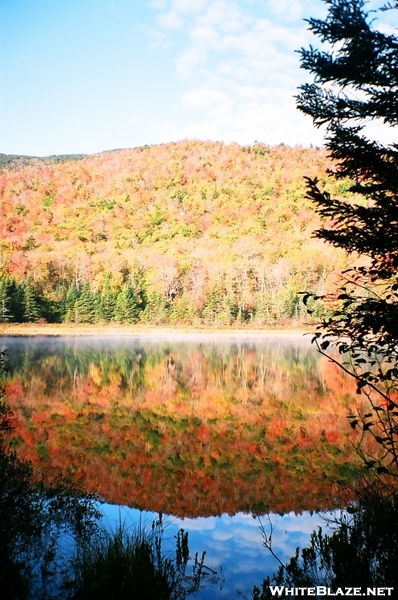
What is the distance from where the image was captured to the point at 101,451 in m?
9.90

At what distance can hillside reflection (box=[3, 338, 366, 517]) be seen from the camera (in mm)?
7804

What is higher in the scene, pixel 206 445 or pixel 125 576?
pixel 125 576

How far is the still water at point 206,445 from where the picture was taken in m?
6.44

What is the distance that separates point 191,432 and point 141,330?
1719 inches

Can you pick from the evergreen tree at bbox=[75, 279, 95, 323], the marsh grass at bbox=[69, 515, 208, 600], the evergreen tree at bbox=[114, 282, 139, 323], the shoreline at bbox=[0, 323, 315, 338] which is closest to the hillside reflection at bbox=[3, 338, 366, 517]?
the marsh grass at bbox=[69, 515, 208, 600]

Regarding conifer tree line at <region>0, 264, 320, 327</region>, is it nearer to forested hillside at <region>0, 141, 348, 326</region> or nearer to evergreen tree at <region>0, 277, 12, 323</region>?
forested hillside at <region>0, 141, 348, 326</region>

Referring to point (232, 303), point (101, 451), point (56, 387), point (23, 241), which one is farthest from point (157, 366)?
point (23, 241)

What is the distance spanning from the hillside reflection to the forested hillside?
20312 millimetres

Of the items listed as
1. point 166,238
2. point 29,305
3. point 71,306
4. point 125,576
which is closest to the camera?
point 125,576

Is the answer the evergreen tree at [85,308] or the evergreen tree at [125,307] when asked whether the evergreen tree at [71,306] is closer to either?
the evergreen tree at [85,308]

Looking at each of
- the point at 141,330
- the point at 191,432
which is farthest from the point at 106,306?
the point at 191,432

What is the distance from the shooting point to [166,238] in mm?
88312

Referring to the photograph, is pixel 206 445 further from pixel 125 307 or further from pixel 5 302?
pixel 125 307

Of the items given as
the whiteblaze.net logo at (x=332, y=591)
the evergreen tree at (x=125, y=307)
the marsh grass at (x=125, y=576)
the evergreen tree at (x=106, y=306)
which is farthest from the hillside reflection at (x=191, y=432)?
the evergreen tree at (x=125, y=307)
